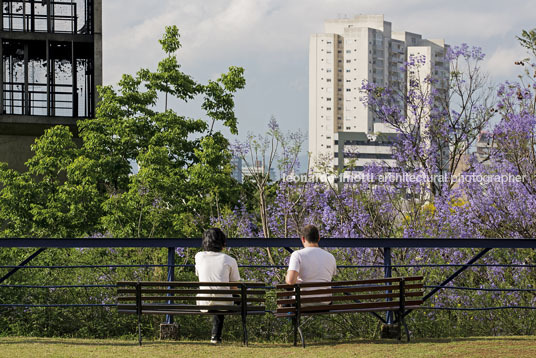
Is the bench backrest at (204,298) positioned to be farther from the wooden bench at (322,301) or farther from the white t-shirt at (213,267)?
the wooden bench at (322,301)

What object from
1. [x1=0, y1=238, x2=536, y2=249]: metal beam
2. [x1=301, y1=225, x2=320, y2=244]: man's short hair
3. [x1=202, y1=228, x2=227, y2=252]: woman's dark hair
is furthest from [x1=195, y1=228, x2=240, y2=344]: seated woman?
[x1=301, y1=225, x2=320, y2=244]: man's short hair

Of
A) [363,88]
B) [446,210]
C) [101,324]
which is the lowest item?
[101,324]

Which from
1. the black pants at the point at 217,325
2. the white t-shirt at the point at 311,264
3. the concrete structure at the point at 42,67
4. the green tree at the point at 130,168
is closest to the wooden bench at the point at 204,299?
the black pants at the point at 217,325

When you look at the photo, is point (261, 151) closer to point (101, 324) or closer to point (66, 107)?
point (101, 324)

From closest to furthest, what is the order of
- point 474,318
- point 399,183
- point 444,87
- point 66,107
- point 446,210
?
point 474,318 → point 446,210 → point 399,183 → point 444,87 → point 66,107

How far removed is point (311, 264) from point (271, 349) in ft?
3.07

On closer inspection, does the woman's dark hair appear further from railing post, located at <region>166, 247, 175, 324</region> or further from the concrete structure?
the concrete structure

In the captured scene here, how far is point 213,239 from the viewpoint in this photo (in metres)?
8.76

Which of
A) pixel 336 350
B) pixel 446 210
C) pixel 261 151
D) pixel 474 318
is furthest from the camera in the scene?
pixel 261 151

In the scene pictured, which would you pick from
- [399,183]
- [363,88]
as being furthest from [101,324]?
[363,88]

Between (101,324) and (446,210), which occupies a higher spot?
(446,210)

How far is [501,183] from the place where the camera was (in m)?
14.0

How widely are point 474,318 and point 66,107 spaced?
26.5 meters

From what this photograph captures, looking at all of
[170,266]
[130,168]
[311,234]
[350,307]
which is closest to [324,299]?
[350,307]
